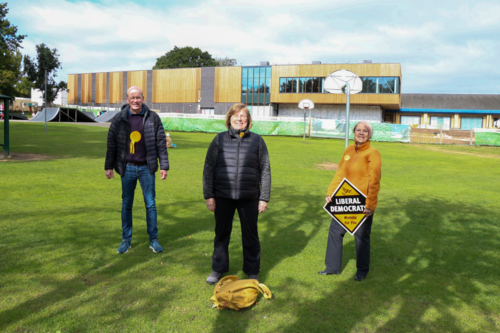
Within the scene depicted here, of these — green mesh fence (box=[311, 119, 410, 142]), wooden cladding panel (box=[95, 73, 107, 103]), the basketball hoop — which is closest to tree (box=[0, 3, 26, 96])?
wooden cladding panel (box=[95, 73, 107, 103])

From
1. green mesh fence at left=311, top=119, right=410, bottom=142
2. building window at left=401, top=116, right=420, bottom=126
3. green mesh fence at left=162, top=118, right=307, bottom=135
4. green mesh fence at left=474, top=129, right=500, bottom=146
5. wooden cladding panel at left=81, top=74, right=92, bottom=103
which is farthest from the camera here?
wooden cladding panel at left=81, top=74, right=92, bottom=103

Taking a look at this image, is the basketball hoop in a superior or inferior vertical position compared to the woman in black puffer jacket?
superior

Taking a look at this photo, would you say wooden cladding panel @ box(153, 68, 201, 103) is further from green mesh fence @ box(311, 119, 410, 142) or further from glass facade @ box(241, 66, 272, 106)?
green mesh fence @ box(311, 119, 410, 142)

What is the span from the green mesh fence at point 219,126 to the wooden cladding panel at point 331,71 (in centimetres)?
1703

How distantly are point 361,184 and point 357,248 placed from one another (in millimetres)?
711

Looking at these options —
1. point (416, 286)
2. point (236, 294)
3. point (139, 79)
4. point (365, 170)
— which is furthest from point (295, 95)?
point (236, 294)

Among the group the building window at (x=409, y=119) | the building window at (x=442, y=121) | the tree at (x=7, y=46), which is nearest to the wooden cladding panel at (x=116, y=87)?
the tree at (x=7, y=46)

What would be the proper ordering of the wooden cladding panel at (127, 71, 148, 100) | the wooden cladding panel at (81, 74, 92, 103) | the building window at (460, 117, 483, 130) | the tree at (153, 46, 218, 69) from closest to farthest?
1. the building window at (460, 117, 483, 130)
2. the wooden cladding panel at (127, 71, 148, 100)
3. the wooden cladding panel at (81, 74, 92, 103)
4. the tree at (153, 46, 218, 69)

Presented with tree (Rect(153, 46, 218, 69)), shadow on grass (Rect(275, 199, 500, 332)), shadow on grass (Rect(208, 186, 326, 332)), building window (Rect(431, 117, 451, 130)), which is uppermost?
tree (Rect(153, 46, 218, 69))

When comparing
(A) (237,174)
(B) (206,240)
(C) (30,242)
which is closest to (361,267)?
(A) (237,174)

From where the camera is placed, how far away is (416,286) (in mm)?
4172

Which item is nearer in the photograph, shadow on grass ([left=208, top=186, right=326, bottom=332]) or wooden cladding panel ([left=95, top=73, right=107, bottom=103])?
shadow on grass ([left=208, top=186, right=326, bottom=332])

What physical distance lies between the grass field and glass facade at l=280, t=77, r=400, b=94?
43793 millimetres

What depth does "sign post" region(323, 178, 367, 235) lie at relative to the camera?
4234mm
